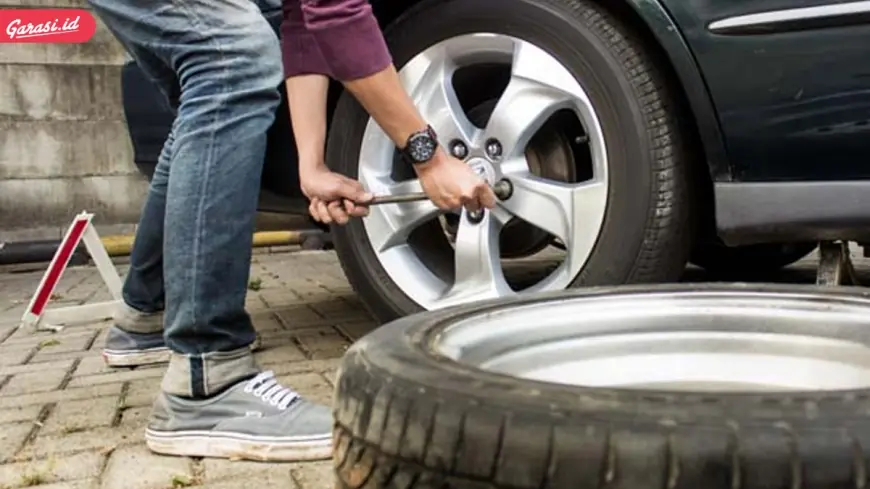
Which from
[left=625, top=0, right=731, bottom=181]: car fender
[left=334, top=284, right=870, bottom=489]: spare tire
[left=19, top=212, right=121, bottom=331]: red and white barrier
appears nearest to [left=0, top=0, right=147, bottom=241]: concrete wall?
[left=19, top=212, right=121, bottom=331]: red and white barrier

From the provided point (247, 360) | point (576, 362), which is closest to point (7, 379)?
point (247, 360)

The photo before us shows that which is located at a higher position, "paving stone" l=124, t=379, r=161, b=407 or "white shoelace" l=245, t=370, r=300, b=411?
"white shoelace" l=245, t=370, r=300, b=411

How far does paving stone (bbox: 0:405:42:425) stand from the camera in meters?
1.85

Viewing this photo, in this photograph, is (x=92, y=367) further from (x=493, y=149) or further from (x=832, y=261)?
(x=832, y=261)

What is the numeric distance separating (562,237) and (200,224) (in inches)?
28.0

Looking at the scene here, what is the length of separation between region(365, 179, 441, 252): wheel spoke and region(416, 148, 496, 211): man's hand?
531mm

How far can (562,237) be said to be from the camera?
187cm

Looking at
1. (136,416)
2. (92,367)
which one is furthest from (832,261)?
(92,367)

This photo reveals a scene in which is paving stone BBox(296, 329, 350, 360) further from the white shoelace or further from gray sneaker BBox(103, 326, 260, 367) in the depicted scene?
the white shoelace

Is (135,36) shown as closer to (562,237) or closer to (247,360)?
(247,360)

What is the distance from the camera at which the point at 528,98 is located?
6.18 ft

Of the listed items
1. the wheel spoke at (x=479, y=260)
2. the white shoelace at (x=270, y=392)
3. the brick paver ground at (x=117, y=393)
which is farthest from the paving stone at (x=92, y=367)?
the wheel spoke at (x=479, y=260)

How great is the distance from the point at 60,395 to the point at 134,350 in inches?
9.9

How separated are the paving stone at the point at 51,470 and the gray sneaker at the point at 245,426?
0.10m
